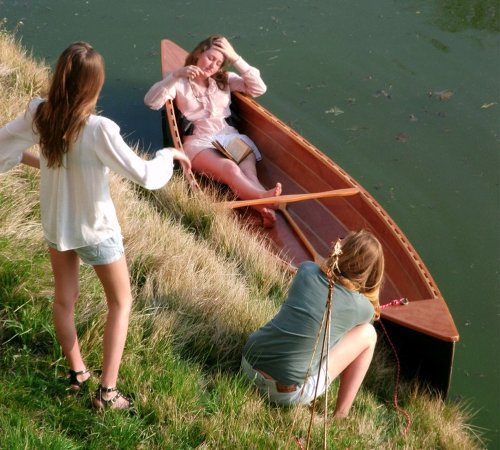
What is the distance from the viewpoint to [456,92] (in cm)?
832

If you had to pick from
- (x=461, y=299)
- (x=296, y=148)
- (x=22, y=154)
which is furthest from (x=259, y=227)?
(x=22, y=154)

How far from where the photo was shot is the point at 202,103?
22.6 feet

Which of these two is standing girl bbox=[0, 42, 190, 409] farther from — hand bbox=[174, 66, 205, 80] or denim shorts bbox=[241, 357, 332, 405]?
hand bbox=[174, 66, 205, 80]

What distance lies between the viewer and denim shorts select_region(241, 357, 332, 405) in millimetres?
4113

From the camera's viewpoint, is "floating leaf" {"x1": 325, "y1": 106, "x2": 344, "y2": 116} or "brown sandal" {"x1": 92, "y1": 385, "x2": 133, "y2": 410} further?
"floating leaf" {"x1": 325, "y1": 106, "x2": 344, "y2": 116}

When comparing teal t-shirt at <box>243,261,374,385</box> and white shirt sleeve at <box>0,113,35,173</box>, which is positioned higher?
white shirt sleeve at <box>0,113,35,173</box>

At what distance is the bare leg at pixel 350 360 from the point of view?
4.15 m

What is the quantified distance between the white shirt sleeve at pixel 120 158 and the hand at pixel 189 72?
12.2 ft

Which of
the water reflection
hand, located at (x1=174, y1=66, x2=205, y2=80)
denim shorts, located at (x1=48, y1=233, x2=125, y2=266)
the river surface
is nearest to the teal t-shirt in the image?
denim shorts, located at (x1=48, y1=233, x2=125, y2=266)

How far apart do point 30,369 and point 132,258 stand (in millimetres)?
1160

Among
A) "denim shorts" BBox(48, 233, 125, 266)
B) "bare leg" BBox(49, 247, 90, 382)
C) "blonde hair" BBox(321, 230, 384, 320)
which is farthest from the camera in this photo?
"blonde hair" BBox(321, 230, 384, 320)

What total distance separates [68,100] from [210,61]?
12.9 ft

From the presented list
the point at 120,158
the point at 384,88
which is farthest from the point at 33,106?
the point at 384,88

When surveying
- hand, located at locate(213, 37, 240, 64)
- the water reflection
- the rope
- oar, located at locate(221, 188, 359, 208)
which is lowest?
the rope
